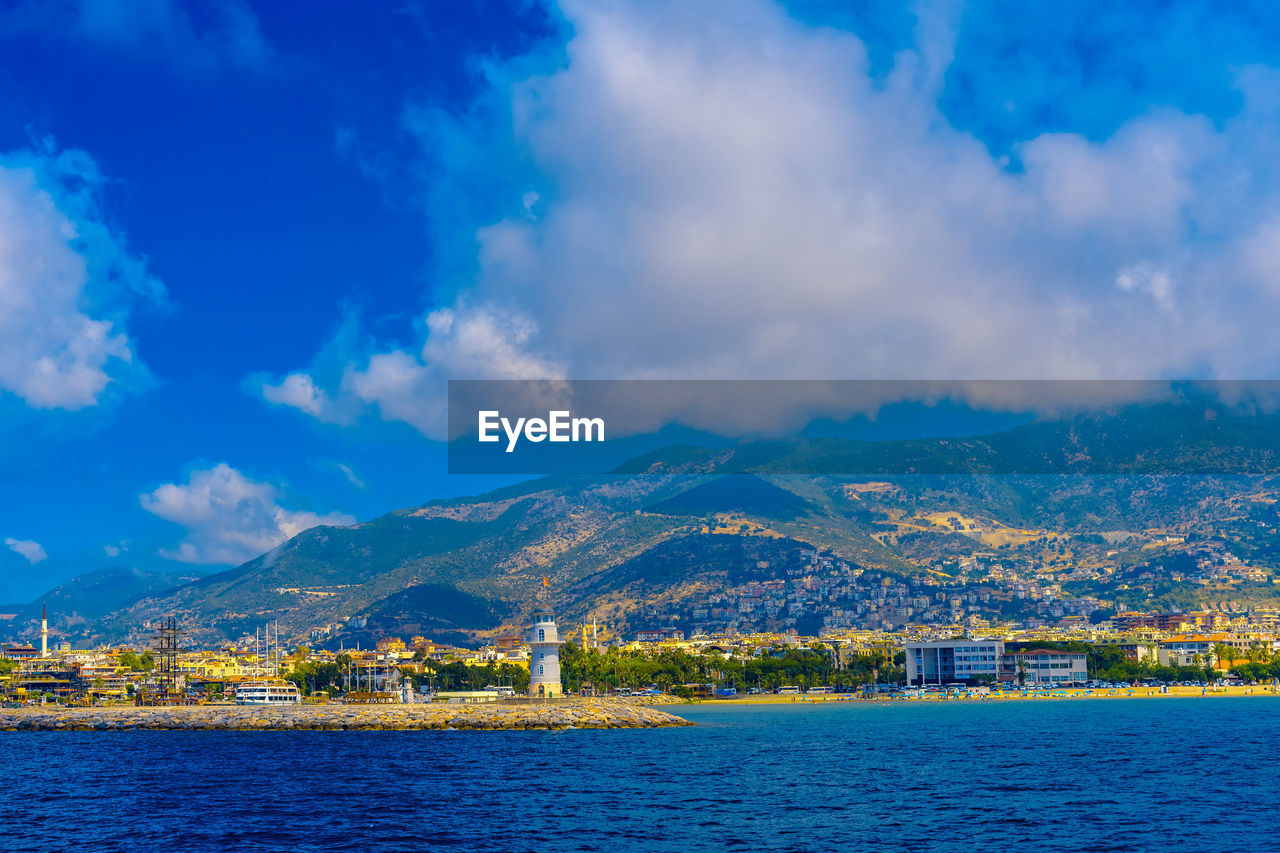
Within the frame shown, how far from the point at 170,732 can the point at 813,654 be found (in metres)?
114

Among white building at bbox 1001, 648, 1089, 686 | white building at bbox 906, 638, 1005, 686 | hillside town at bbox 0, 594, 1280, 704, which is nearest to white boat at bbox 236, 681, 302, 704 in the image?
hillside town at bbox 0, 594, 1280, 704

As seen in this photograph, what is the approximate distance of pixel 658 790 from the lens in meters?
58.2

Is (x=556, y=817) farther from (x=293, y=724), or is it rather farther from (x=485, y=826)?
(x=293, y=724)

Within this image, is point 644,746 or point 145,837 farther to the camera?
point 644,746

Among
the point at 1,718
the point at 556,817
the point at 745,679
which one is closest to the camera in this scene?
the point at 556,817

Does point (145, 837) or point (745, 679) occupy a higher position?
point (145, 837)

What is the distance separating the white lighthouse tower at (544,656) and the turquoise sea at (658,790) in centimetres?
2111

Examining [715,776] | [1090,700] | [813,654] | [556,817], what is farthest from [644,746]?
[813,654]

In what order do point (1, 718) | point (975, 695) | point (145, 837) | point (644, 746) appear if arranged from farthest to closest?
point (975, 695) < point (1, 718) < point (644, 746) < point (145, 837)

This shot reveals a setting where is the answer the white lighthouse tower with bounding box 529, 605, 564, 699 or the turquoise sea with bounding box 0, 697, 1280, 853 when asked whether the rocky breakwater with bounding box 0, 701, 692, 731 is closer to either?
the white lighthouse tower with bounding box 529, 605, 564, 699

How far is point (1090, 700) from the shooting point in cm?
15862

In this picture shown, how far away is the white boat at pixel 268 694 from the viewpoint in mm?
133125

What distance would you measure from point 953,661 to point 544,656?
3682 inches

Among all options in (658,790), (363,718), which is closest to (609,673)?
(363,718)
